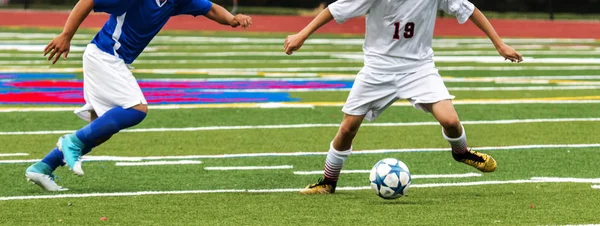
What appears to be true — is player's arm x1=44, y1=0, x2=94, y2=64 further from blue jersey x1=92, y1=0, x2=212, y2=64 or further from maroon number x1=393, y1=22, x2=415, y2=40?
maroon number x1=393, y1=22, x2=415, y2=40

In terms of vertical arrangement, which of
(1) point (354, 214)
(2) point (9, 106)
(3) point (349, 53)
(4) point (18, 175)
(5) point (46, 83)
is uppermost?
(1) point (354, 214)

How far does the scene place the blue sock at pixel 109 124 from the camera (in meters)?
8.30

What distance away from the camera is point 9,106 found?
14500 millimetres

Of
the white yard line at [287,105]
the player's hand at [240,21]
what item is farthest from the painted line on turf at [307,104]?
the player's hand at [240,21]

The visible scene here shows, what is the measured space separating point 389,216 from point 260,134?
467 cm

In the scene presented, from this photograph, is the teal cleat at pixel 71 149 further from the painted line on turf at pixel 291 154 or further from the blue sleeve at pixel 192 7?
the painted line on turf at pixel 291 154

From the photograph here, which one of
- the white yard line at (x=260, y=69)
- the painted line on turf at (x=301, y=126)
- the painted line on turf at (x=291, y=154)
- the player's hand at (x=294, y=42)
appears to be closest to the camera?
the player's hand at (x=294, y=42)

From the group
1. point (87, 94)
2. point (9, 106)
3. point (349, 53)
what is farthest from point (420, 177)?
point (349, 53)

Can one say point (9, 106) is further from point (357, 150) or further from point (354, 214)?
point (354, 214)

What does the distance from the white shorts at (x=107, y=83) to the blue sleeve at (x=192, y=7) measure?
0.63 m

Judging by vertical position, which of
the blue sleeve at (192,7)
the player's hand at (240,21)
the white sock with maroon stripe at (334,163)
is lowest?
the white sock with maroon stripe at (334,163)

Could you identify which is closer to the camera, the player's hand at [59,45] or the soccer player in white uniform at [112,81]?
the player's hand at [59,45]

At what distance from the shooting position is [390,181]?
8.05 meters

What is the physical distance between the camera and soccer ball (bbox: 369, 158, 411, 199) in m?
8.05
